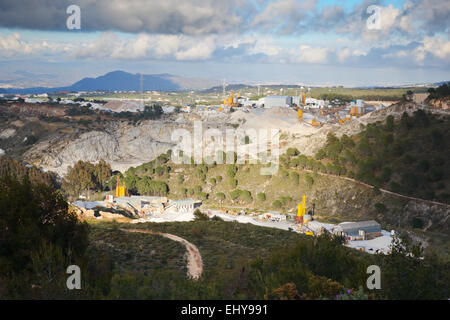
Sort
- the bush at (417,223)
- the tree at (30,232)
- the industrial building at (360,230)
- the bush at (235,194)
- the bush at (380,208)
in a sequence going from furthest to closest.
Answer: the bush at (235,194), the bush at (380,208), the bush at (417,223), the industrial building at (360,230), the tree at (30,232)

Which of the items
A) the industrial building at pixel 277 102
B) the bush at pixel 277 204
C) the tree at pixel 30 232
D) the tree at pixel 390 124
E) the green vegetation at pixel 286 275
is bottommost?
the bush at pixel 277 204

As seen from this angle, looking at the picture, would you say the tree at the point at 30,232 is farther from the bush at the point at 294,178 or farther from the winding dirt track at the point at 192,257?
the bush at the point at 294,178

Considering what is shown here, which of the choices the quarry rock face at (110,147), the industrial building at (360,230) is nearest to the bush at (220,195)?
the industrial building at (360,230)

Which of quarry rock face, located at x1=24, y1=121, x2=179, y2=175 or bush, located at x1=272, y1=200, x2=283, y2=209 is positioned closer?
bush, located at x1=272, y1=200, x2=283, y2=209

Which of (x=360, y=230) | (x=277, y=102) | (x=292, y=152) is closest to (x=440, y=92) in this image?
(x=292, y=152)

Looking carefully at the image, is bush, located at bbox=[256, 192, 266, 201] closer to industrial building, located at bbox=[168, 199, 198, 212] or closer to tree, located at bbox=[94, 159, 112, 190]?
industrial building, located at bbox=[168, 199, 198, 212]

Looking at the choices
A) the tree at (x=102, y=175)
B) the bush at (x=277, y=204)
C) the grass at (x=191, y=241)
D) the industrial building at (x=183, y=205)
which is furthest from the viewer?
the tree at (x=102, y=175)

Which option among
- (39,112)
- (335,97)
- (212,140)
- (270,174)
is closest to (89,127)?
(39,112)

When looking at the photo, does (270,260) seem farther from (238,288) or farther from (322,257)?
(238,288)

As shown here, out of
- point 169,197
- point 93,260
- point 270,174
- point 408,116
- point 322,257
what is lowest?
point 169,197

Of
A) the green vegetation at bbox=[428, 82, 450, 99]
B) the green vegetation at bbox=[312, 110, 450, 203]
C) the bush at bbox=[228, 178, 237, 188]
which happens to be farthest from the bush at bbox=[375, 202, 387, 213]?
the green vegetation at bbox=[428, 82, 450, 99]

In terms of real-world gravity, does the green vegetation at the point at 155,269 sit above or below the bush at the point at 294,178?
above
